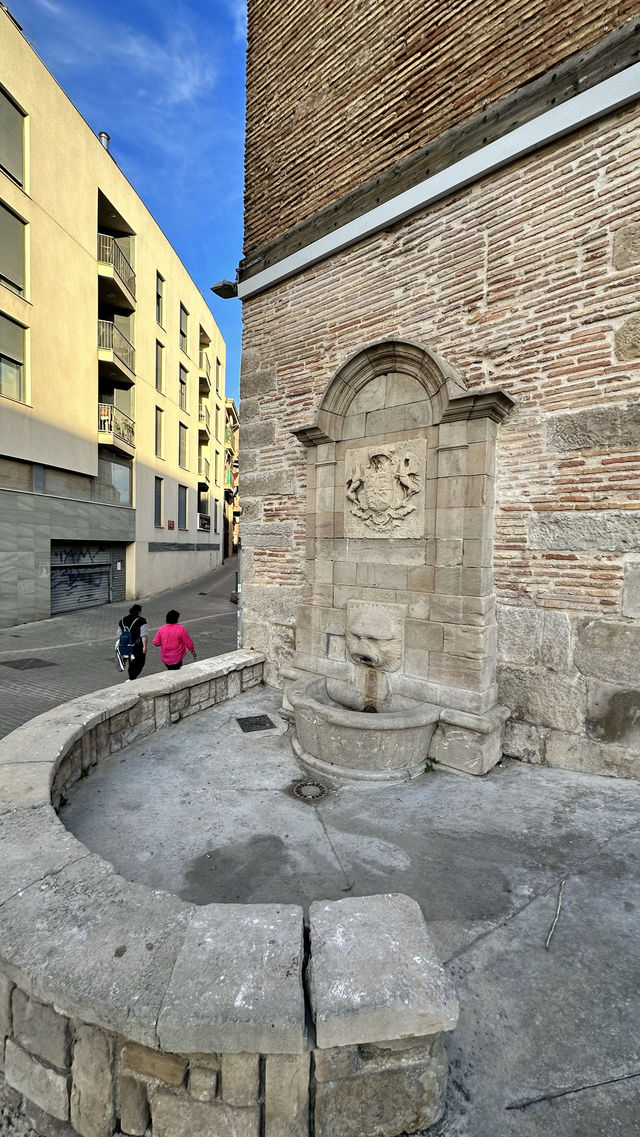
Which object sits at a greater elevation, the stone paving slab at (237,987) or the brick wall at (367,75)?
the brick wall at (367,75)

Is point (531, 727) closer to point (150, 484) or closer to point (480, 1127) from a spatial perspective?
point (480, 1127)

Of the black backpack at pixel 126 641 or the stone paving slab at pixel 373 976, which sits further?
the black backpack at pixel 126 641

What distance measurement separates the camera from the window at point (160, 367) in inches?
791

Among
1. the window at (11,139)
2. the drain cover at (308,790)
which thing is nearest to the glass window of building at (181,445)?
the window at (11,139)

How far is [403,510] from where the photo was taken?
4.82 metres

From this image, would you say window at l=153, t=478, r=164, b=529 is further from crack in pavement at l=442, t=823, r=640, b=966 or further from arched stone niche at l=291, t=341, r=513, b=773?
crack in pavement at l=442, t=823, r=640, b=966

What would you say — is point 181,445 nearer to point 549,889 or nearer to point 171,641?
point 171,641

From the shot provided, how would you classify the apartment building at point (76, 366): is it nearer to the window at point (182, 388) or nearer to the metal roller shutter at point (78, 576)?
the metal roller shutter at point (78, 576)

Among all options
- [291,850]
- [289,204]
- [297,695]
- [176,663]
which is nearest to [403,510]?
[297,695]

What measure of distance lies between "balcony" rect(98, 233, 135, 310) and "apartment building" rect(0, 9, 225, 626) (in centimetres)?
6

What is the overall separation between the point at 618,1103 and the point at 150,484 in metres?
20.2

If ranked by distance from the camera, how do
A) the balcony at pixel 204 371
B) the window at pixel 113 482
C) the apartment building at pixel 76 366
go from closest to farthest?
the apartment building at pixel 76 366, the window at pixel 113 482, the balcony at pixel 204 371

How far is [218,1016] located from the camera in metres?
1.49

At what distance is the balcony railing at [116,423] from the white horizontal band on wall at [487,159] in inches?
463
